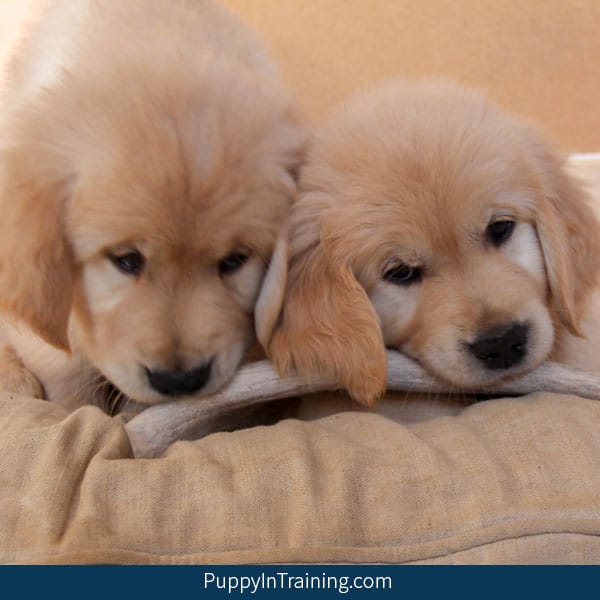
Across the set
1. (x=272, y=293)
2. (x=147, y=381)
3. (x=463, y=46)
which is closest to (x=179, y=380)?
(x=147, y=381)

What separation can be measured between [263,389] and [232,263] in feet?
1.05

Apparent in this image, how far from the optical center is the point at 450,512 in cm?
131

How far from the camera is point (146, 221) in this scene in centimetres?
159

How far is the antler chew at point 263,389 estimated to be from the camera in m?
1.68

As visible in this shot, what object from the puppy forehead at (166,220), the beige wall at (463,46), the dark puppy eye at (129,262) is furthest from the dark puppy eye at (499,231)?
the beige wall at (463,46)

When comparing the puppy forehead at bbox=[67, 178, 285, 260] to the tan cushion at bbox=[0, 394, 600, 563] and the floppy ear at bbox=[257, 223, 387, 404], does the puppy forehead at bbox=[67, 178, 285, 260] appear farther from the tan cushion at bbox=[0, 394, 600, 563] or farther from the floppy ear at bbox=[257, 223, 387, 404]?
the tan cushion at bbox=[0, 394, 600, 563]

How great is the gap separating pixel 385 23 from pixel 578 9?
0.93 m

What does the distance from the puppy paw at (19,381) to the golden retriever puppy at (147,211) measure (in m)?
0.28

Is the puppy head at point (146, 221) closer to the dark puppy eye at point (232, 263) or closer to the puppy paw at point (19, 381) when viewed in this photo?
the dark puppy eye at point (232, 263)

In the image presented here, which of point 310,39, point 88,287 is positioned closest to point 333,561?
point 88,287

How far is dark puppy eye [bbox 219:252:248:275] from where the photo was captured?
5.71 ft

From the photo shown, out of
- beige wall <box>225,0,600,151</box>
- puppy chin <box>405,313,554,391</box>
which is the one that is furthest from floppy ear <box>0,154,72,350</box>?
beige wall <box>225,0,600,151</box>

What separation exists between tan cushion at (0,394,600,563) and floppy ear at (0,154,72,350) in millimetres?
306
